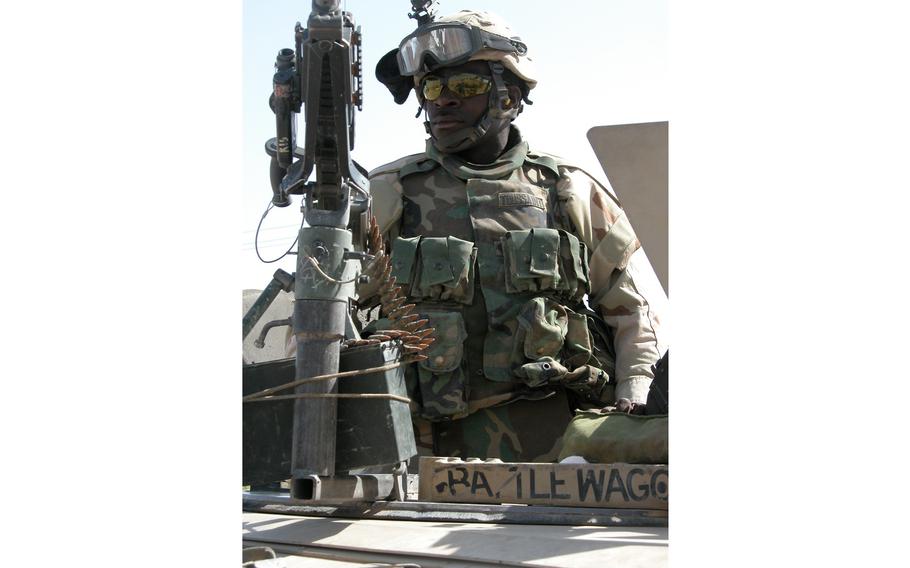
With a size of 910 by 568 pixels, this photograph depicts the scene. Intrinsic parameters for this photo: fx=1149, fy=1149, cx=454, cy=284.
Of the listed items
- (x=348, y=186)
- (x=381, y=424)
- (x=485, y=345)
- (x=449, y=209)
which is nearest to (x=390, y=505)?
(x=381, y=424)

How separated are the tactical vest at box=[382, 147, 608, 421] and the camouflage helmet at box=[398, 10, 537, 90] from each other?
24.3 inches

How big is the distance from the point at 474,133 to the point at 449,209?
16.0 inches

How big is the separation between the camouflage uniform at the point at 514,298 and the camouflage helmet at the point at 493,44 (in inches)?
17.2

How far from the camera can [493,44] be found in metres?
5.68

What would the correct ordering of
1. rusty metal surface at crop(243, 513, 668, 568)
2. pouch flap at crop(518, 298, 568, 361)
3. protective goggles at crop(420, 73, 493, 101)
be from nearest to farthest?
rusty metal surface at crop(243, 513, 668, 568) < pouch flap at crop(518, 298, 568, 361) < protective goggles at crop(420, 73, 493, 101)

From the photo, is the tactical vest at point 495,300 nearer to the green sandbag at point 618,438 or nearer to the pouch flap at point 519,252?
the pouch flap at point 519,252

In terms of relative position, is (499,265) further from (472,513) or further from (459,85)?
(472,513)

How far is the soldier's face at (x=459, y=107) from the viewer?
5.76 m

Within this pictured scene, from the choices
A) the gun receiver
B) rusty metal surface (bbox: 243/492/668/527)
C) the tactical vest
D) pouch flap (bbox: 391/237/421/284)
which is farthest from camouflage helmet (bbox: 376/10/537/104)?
rusty metal surface (bbox: 243/492/668/527)

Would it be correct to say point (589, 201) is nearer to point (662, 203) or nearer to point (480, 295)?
point (480, 295)

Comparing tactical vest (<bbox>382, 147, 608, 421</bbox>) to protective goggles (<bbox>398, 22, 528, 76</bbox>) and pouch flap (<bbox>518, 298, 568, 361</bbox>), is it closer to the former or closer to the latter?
pouch flap (<bbox>518, 298, 568, 361</bbox>)

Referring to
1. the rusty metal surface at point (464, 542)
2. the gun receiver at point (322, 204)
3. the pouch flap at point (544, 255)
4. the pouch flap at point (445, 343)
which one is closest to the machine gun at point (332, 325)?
the gun receiver at point (322, 204)

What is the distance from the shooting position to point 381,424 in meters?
3.41

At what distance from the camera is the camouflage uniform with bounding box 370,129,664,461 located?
17.6 ft
